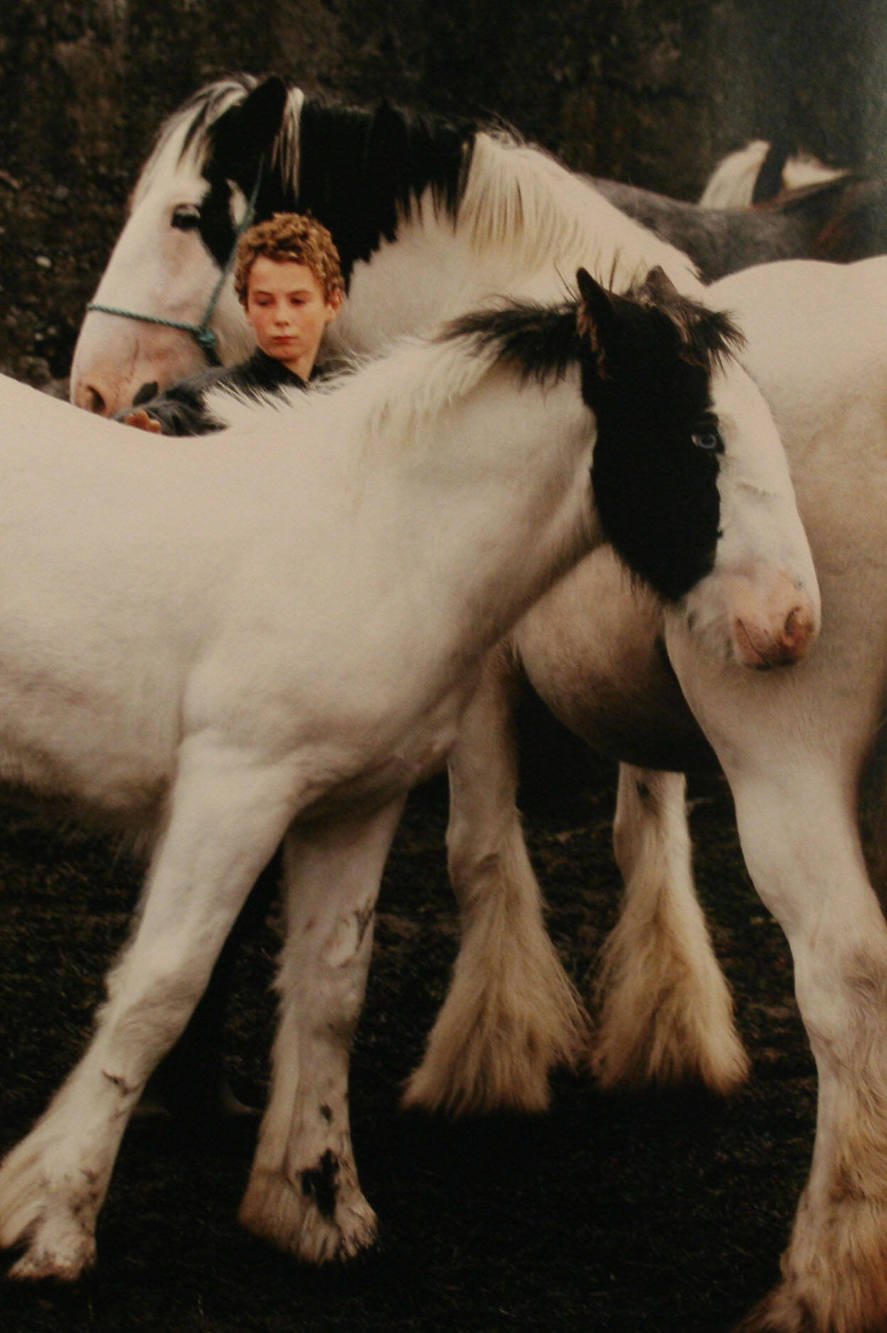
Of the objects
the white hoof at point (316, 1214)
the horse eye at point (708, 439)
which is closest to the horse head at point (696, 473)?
the horse eye at point (708, 439)

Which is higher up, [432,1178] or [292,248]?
[292,248]

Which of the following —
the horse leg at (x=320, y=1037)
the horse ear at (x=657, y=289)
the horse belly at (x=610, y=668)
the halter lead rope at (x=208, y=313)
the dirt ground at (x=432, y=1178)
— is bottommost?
the dirt ground at (x=432, y=1178)

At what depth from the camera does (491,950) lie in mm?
3684

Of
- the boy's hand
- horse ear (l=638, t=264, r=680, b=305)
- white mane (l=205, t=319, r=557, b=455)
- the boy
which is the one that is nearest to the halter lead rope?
the boy

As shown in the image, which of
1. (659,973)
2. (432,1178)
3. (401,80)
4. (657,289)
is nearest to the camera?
(657,289)

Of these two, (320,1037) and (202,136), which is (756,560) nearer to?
(320,1037)

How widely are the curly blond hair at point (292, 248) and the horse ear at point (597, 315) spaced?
82cm

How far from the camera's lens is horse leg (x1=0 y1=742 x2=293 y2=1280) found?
242 cm

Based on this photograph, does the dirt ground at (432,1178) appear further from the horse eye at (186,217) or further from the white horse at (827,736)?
the horse eye at (186,217)

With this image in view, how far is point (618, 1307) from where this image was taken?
269 cm

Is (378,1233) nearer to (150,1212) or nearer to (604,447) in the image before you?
(150,1212)

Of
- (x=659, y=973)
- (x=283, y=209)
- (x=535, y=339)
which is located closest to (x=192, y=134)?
(x=283, y=209)

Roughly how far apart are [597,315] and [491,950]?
5.84 ft

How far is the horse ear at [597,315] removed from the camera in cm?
244
